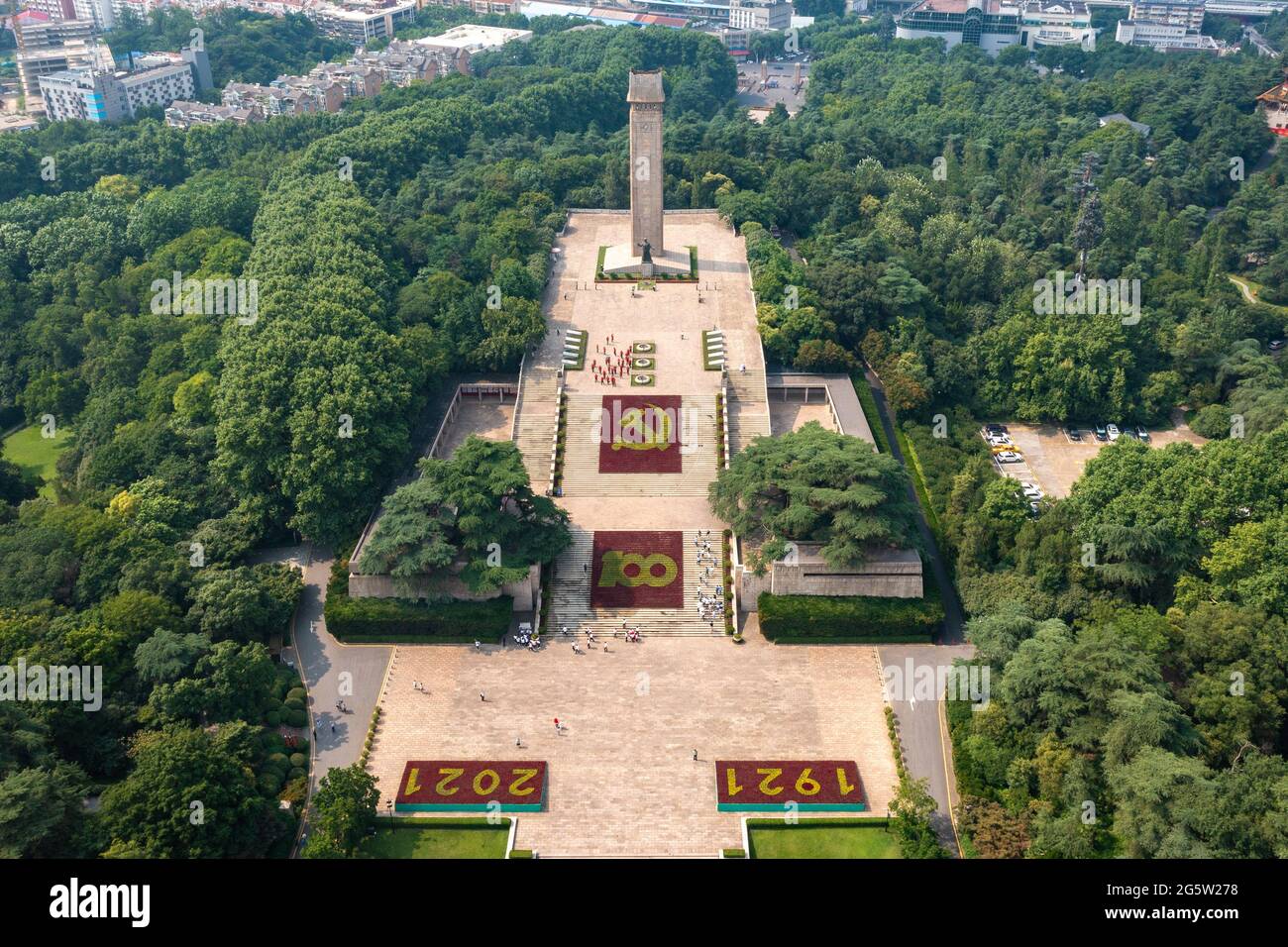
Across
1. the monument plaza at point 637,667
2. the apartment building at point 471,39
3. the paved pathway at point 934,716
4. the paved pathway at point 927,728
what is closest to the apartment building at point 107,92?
the apartment building at point 471,39

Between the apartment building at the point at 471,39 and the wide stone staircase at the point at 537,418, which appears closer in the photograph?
the wide stone staircase at the point at 537,418

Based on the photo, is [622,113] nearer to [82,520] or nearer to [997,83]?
[997,83]

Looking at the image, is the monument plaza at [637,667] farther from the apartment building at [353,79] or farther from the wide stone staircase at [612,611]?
the apartment building at [353,79]

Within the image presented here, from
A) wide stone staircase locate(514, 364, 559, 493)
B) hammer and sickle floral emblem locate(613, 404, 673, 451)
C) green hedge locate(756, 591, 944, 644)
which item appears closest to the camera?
green hedge locate(756, 591, 944, 644)

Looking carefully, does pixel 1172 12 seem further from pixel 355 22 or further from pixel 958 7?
pixel 355 22

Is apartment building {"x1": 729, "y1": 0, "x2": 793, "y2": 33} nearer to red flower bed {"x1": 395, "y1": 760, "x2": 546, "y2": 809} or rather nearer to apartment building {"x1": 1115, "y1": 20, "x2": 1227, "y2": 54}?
apartment building {"x1": 1115, "y1": 20, "x2": 1227, "y2": 54}

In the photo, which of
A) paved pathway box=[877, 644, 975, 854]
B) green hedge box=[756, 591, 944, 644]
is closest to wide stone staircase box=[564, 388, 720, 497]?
green hedge box=[756, 591, 944, 644]
